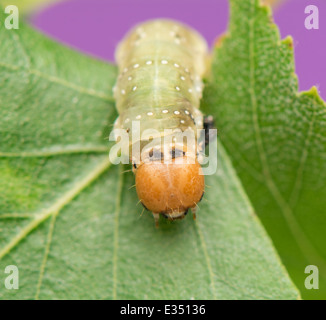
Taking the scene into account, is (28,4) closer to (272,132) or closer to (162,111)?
(162,111)

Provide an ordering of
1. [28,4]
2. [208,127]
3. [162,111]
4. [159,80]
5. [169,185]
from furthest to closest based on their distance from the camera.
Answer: [28,4] < [208,127] < [159,80] < [162,111] < [169,185]

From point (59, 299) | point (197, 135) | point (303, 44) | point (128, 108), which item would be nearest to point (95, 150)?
point (128, 108)

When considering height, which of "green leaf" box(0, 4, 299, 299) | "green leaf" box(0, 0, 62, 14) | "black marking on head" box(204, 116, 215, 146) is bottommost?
"green leaf" box(0, 4, 299, 299)

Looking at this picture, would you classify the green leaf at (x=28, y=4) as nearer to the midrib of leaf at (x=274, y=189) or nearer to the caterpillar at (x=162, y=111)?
the caterpillar at (x=162, y=111)

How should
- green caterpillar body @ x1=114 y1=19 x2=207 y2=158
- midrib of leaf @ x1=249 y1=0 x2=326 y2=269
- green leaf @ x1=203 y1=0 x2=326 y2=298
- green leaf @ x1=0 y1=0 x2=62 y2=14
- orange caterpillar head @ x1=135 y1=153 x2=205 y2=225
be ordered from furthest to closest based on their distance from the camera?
green leaf @ x1=0 y1=0 x2=62 y2=14 → midrib of leaf @ x1=249 y1=0 x2=326 y2=269 → green leaf @ x1=203 y1=0 x2=326 y2=298 → green caterpillar body @ x1=114 y1=19 x2=207 y2=158 → orange caterpillar head @ x1=135 y1=153 x2=205 y2=225

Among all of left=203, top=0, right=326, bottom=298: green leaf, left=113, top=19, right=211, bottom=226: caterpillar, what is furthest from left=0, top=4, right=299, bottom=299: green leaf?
left=113, top=19, right=211, bottom=226: caterpillar

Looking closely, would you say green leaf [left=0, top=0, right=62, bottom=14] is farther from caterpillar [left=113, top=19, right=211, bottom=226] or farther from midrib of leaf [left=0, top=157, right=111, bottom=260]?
midrib of leaf [left=0, top=157, right=111, bottom=260]

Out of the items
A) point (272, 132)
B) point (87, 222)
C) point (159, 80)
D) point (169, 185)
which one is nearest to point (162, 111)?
point (159, 80)

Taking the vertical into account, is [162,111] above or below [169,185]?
above
